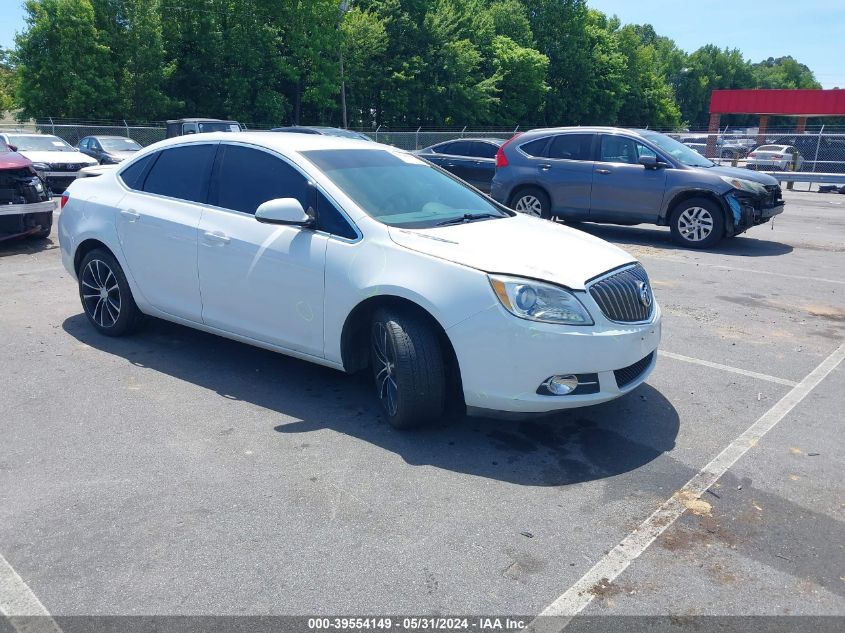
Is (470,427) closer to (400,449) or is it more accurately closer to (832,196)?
(400,449)

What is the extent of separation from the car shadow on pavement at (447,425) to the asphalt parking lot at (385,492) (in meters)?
0.02

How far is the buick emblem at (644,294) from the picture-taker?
4543mm

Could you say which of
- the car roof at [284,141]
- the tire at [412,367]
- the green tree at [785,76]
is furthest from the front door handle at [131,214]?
the green tree at [785,76]

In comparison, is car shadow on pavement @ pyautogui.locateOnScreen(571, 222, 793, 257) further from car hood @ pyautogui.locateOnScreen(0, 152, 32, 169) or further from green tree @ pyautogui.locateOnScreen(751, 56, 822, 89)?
green tree @ pyautogui.locateOnScreen(751, 56, 822, 89)

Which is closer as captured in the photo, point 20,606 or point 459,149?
point 20,606

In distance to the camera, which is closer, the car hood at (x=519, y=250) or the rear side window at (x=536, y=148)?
the car hood at (x=519, y=250)

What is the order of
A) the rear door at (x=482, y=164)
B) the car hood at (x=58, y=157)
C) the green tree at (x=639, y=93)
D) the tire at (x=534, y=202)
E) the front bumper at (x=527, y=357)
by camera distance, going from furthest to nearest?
the green tree at (x=639, y=93) < the car hood at (x=58, y=157) < the rear door at (x=482, y=164) < the tire at (x=534, y=202) < the front bumper at (x=527, y=357)

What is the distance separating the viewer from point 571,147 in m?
12.1

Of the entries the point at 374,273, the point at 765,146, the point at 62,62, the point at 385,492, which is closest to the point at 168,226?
the point at 374,273

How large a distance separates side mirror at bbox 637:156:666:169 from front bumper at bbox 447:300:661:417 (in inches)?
305

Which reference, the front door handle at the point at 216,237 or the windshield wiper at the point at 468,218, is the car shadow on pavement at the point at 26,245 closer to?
the front door handle at the point at 216,237

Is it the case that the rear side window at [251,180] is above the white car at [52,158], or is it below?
above

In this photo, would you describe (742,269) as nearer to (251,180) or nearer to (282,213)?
(251,180)

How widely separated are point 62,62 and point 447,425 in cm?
3572
